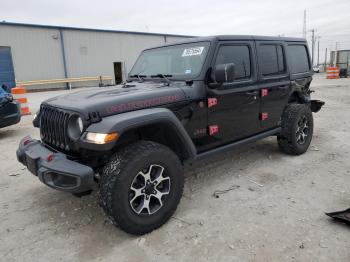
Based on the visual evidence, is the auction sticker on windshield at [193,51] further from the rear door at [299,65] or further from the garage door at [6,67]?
the garage door at [6,67]

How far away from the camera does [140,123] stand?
2799mm

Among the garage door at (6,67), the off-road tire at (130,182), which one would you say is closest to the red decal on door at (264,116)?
the off-road tire at (130,182)

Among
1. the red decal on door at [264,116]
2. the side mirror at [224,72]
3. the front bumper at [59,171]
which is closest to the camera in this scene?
the front bumper at [59,171]

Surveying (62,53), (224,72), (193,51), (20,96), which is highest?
(62,53)

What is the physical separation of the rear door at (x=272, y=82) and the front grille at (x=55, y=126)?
275 centimetres

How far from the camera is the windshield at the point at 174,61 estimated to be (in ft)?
12.1

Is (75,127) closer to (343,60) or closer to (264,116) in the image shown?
(264,116)

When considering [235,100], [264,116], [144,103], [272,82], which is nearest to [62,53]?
[272,82]

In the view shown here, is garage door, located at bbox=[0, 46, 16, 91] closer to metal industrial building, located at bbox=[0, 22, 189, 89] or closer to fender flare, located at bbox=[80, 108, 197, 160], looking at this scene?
metal industrial building, located at bbox=[0, 22, 189, 89]

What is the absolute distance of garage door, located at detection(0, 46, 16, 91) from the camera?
67.4ft

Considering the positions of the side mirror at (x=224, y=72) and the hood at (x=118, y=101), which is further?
Result: the side mirror at (x=224, y=72)

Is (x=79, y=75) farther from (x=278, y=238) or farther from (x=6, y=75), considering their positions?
(x=278, y=238)

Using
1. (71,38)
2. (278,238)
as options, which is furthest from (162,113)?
(71,38)

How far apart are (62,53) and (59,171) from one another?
74.7 ft
